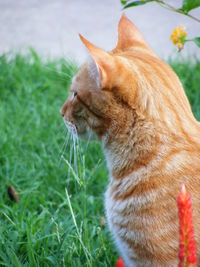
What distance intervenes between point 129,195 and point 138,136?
9.0 inches

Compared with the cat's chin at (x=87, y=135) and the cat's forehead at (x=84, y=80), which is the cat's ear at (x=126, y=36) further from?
the cat's chin at (x=87, y=135)

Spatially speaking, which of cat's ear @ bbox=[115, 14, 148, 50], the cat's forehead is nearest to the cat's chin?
the cat's forehead

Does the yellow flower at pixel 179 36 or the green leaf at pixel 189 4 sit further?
Result: the yellow flower at pixel 179 36

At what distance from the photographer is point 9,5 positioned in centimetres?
607

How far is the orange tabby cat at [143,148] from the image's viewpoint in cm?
192

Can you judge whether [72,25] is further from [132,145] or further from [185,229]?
[185,229]

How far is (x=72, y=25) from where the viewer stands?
5.46 metres

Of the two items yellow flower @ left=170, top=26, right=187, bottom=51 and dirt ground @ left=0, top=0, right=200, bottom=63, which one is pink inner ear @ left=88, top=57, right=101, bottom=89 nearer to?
yellow flower @ left=170, top=26, right=187, bottom=51

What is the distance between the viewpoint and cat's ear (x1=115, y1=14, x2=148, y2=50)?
242cm

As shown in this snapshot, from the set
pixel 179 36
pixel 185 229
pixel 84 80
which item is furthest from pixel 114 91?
pixel 185 229

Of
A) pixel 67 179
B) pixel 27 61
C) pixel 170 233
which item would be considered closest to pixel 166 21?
pixel 27 61

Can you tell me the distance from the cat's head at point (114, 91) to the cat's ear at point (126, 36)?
0.52 ft

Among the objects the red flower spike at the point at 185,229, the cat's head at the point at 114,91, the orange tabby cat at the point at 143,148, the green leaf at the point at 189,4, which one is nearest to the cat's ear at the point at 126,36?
the cat's head at the point at 114,91

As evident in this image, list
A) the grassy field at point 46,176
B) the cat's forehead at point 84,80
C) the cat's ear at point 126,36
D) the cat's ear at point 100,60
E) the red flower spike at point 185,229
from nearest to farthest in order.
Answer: the red flower spike at point 185,229 → the cat's ear at point 100,60 → the cat's forehead at point 84,80 → the grassy field at point 46,176 → the cat's ear at point 126,36
